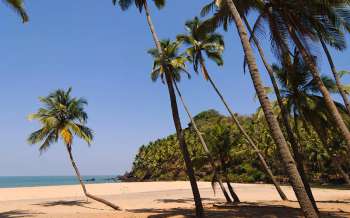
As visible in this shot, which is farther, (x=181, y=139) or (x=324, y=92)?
(x=181, y=139)

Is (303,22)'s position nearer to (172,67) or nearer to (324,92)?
(324,92)

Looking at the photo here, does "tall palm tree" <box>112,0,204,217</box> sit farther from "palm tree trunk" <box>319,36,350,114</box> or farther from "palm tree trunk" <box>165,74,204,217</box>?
"palm tree trunk" <box>319,36,350,114</box>

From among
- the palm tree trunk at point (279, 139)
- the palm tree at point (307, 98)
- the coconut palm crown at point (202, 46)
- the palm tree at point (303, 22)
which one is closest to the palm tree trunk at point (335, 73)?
the palm tree at point (303, 22)

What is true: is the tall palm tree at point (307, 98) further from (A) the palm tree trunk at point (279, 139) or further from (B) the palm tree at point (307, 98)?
(A) the palm tree trunk at point (279, 139)

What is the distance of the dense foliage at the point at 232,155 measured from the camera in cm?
2497

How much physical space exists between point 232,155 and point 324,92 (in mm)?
11800

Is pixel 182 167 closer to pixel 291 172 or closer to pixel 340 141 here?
pixel 340 141

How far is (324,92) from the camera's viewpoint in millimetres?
14273

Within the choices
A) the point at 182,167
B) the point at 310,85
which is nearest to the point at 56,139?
the point at 310,85

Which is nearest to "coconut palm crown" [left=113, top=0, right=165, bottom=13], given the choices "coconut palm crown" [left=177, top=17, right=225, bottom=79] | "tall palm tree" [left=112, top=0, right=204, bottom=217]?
"tall palm tree" [left=112, top=0, right=204, bottom=217]

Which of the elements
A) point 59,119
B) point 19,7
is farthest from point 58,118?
point 19,7

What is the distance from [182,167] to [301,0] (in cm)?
5357

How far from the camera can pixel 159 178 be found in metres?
69.8

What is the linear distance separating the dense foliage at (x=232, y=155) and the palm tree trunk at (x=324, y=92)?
360 inches
